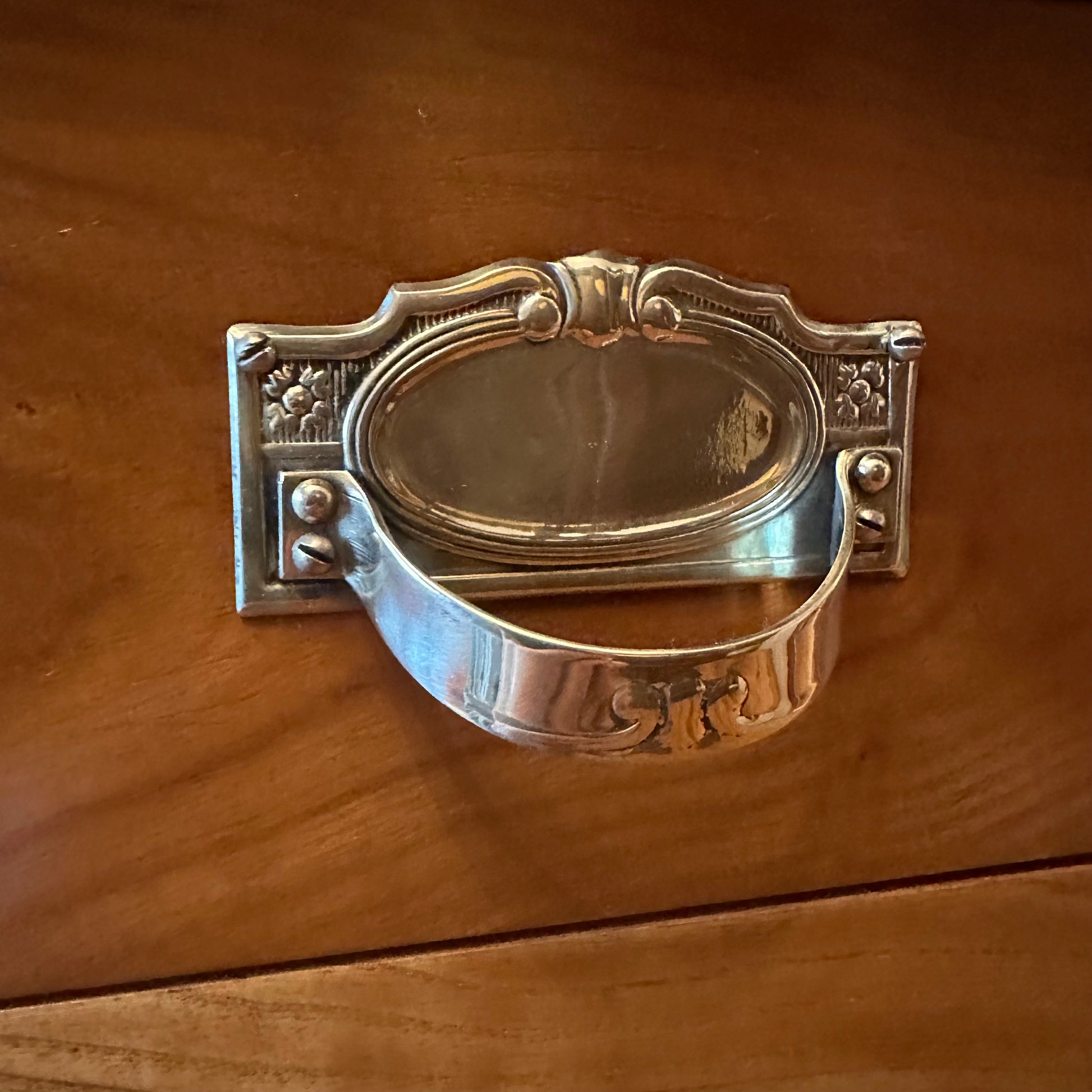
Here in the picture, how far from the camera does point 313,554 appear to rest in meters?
0.23

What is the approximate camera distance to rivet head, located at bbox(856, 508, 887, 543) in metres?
0.26

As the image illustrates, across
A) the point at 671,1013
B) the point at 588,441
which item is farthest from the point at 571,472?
the point at 671,1013

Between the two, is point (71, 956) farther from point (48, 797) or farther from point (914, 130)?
point (914, 130)

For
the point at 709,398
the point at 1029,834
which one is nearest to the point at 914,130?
the point at 709,398

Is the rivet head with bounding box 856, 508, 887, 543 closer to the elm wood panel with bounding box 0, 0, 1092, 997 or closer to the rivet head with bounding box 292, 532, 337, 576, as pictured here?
the elm wood panel with bounding box 0, 0, 1092, 997

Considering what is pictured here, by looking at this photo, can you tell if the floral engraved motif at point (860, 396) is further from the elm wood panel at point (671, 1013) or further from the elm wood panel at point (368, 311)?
the elm wood panel at point (671, 1013)

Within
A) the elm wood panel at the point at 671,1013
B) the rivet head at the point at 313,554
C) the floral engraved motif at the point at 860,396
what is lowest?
the elm wood panel at the point at 671,1013

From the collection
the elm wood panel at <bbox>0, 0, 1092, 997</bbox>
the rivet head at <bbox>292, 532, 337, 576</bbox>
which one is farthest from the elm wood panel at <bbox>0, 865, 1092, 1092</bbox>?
the rivet head at <bbox>292, 532, 337, 576</bbox>

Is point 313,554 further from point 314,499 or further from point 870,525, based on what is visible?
point 870,525

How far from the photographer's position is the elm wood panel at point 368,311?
21 centimetres

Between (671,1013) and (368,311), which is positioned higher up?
(368,311)

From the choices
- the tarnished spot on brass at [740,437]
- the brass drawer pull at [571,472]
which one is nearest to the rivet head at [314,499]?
the brass drawer pull at [571,472]

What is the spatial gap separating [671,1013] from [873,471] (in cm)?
17

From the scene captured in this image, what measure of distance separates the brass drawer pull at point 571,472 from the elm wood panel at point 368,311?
0.01 metres
